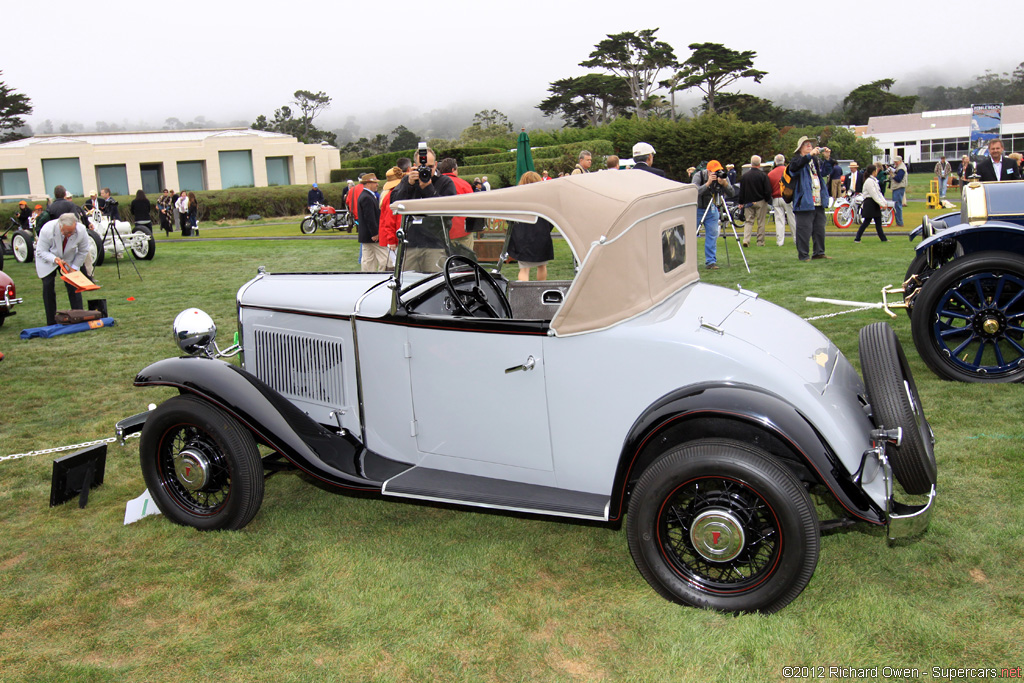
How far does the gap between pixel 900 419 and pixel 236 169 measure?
6089 cm

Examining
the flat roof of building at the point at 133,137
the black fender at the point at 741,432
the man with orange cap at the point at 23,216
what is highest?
the flat roof of building at the point at 133,137

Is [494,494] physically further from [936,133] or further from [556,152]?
[936,133]

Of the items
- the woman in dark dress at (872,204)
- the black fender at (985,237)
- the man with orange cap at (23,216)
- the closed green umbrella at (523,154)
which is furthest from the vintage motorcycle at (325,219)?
the black fender at (985,237)

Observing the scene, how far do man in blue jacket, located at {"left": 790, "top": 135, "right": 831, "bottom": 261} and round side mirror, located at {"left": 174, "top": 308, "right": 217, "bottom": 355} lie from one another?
9.91 meters

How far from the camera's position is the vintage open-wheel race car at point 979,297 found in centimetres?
539

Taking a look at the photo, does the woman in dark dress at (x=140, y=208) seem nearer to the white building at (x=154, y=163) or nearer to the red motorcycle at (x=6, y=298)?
the red motorcycle at (x=6, y=298)

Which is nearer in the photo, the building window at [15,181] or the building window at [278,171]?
the building window at [15,181]

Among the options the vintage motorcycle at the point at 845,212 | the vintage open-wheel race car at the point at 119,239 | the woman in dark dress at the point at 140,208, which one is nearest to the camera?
the vintage open-wheel race car at the point at 119,239

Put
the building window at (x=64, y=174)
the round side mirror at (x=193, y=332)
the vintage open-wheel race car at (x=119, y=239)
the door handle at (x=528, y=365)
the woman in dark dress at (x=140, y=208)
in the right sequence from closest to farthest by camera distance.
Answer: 1. the door handle at (x=528, y=365)
2. the round side mirror at (x=193, y=332)
3. the vintage open-wheel race car at (x=119, y=239)
4. the woman in dark dress at (x=140, y=208)
5. the building window at (x=64, y=174)

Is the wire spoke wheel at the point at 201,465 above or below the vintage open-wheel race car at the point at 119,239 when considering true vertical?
below

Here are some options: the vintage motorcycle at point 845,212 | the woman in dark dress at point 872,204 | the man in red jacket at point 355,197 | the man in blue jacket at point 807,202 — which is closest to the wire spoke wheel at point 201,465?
the man in red jacket at point 355,197

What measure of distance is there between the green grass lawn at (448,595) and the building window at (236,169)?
5737cm

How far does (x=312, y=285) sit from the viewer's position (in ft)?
14.6

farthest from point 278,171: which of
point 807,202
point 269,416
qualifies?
point 269,416
